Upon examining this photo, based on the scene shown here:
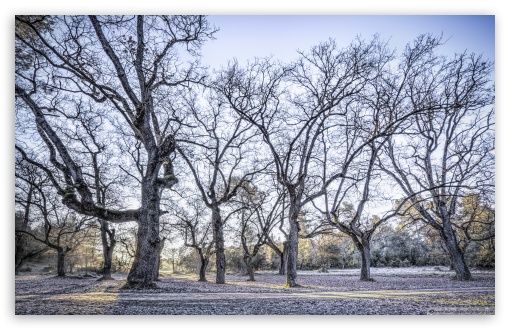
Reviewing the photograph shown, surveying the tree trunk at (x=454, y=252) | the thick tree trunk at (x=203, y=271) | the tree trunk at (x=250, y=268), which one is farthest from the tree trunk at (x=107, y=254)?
the tree trunk at (x=454, y=252)

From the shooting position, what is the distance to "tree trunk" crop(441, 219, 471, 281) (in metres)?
7.62

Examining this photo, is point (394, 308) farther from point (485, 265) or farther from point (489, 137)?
point (489, 137)

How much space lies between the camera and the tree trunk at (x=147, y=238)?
612cm

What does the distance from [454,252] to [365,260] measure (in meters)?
4.72

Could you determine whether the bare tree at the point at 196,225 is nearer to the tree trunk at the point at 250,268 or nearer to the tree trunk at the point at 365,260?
the tree trunk at the point at 250,268

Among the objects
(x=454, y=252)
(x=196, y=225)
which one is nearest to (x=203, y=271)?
(x=196, y=225)

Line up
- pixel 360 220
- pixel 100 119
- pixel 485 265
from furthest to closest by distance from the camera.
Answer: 1. pixel 360 220
2. pixel 100 119
3. pixel 485 265

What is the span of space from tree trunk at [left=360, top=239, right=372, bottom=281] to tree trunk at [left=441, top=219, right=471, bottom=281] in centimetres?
383

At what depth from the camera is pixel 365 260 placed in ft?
40.6

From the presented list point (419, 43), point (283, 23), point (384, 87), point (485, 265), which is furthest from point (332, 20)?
point (485, 265)

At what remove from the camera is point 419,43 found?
5.90 metres

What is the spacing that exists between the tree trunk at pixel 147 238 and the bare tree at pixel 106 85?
0.8 inches

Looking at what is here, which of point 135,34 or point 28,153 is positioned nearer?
point 28,153

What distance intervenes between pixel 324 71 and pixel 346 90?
0.87 m
